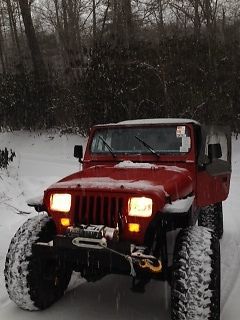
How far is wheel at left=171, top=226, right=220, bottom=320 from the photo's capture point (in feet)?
10.6

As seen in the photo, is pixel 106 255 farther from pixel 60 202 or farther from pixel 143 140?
pixel 143 140

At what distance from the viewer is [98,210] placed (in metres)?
3.53

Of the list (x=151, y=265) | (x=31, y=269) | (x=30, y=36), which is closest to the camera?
(x=151, y=265)

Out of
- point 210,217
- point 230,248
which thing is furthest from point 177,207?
point 230,248

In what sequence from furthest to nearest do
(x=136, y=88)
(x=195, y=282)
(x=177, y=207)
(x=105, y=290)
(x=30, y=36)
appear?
1. (x=30, y=36)
2. (x=136, y=88)
3. (x=105, y=290)
4. (x=177, y=207)
5. (x=195, y=282)

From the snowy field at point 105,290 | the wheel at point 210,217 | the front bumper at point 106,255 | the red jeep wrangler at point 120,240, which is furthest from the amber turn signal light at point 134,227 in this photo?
the wheel at point 210,217

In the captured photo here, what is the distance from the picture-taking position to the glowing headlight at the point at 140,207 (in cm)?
344

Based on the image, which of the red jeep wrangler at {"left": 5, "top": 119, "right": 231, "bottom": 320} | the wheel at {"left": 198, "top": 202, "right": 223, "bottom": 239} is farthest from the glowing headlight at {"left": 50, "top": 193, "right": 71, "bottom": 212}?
the wheel at {"left": 198, "top": 202, "right": 223, "bottom": 239}

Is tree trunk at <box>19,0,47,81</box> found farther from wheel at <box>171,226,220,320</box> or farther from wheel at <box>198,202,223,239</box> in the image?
wheel at <box>171,226,220,320</box>

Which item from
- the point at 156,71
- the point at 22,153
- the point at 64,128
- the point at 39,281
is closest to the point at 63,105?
the point at 64,128

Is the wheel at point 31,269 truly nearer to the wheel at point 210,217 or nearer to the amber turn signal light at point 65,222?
the amber turn signal light at point 65,222

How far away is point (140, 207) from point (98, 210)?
342 millimetres

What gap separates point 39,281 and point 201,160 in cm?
213

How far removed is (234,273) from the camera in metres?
4.75
